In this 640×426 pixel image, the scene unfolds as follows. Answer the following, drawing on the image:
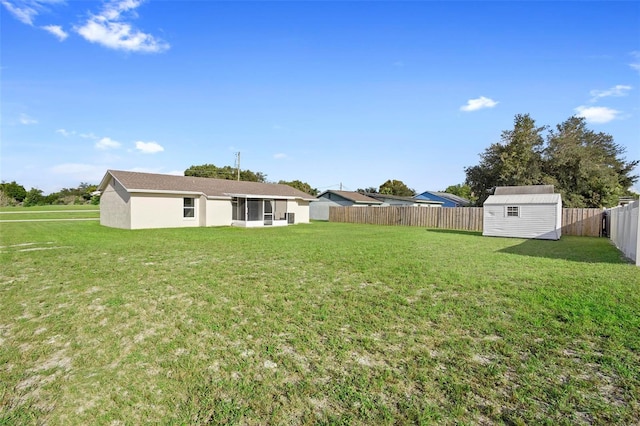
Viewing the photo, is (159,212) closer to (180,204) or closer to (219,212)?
(180,204)

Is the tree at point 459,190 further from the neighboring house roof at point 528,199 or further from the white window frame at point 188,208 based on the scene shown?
the white window frame at point 188,208

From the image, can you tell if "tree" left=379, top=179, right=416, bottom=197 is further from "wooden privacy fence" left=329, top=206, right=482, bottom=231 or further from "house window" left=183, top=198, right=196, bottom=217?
"house window" left=183, top=198, right=196, bottom=217

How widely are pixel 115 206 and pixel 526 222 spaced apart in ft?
75.0

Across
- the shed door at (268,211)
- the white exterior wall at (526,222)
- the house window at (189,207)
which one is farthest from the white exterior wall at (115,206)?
the white exterior wall at (526,222)

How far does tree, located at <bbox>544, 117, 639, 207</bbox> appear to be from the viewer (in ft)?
85.8

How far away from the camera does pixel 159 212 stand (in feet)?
64.3

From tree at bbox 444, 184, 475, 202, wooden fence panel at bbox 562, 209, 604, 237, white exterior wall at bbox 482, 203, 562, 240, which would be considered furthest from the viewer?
tree at bbox 444, 184, 475, 202

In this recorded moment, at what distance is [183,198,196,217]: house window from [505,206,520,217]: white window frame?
18.2 m

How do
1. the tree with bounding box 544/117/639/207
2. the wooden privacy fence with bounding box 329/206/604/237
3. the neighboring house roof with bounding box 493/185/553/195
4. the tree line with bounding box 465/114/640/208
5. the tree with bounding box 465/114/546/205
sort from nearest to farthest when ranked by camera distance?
the wooden privacy fence with bounding box 329/206/604/237 → the neighboring house roof with bounding box 493/185/553/195 → the tree with bounding box 544/117/639/207 → the tree line with bounding box 465/114/640/208 → the tree with bounding box 465/114/546/205

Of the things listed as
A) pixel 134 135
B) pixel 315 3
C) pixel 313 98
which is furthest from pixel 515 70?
pixel 134 135

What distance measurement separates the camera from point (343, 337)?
3824mm

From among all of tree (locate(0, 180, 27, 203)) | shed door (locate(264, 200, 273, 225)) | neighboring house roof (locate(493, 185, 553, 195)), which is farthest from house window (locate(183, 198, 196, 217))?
tree (locate(0, 180, 27, 203))

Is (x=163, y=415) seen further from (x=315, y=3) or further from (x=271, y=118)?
(x=271, y=118)

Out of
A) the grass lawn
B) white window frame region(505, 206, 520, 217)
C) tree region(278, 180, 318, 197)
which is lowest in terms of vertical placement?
the grass lawn
